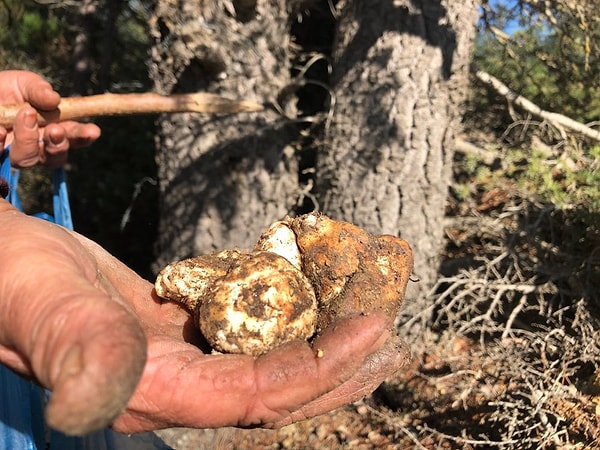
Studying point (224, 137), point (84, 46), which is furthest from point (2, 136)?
point (84, 46)

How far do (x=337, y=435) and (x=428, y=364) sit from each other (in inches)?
31.6

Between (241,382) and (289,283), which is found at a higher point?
(289,283)

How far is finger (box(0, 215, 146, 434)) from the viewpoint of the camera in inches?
→ 42.6

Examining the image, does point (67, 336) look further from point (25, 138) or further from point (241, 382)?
point (25, 138)

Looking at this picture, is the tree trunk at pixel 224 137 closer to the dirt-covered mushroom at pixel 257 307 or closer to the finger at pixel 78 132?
the finger at pixel 78 132

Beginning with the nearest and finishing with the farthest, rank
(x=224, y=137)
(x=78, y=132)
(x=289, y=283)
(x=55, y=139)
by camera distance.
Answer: (x=289, y=283) → (x=55, y=139) → (x=78, y=132) → (x=224, y=137)

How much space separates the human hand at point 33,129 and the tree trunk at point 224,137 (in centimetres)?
90

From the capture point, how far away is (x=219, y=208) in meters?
4.14

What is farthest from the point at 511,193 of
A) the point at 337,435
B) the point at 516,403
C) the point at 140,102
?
the point at 140,102

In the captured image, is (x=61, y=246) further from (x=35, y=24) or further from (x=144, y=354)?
(x=35, y=24)

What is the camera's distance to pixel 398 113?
12.6 ft

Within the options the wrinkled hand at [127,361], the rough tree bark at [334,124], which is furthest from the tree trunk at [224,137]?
the wrinkled hand at [127,361]

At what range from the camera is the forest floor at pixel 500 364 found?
3.18 meters

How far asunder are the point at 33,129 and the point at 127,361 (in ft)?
7.48
